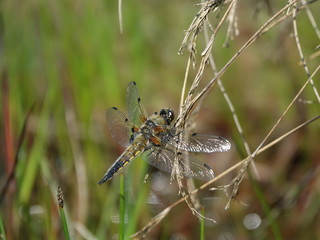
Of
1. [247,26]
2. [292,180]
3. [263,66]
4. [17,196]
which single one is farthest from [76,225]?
[247,26]

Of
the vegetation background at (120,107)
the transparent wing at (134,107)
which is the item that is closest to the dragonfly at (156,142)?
the transparent wing at (134,107)

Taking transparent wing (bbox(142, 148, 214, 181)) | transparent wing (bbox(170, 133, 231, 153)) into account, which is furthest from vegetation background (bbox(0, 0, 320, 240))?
transparent wing (bbox(170, 133, 231, 153))

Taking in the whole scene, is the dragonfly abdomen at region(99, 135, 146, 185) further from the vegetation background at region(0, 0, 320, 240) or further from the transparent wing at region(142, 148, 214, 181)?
the vegetation background at region(0, 0, 320, 240)

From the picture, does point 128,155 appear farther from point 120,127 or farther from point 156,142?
point 120,127

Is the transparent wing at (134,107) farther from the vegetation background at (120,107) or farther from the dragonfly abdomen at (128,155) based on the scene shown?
the vegetation background at (120,107)

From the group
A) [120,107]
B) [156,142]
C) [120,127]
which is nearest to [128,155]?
[156,142]
